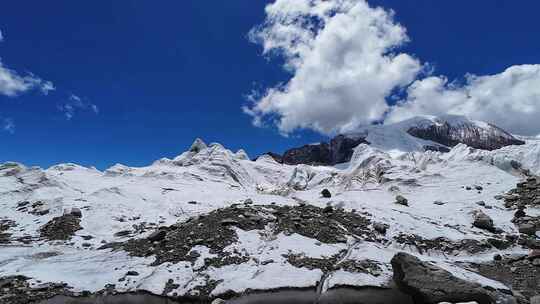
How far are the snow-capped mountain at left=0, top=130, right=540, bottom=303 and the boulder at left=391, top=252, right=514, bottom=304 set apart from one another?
291mm

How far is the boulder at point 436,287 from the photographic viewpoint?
19.5 meters

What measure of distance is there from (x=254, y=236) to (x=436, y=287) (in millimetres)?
13286

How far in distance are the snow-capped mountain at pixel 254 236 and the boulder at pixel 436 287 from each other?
0.96 ft

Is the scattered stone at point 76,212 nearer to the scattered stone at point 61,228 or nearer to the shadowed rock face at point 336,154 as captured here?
the scattered stone at point 61,228

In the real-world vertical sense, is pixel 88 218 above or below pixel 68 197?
below

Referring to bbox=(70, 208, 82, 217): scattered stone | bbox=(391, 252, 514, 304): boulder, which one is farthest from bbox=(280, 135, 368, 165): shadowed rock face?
bbox=(391, 252, 514, 304): boulder

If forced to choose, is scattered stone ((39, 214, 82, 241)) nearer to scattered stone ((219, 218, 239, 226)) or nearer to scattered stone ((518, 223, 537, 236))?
scattered stone ((219, 218, 239, 226))

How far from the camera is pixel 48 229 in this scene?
107 feet

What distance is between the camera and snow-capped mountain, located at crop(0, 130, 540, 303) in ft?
73.9

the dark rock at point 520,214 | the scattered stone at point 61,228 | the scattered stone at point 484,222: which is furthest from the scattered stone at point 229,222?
the dark rock at point 520,214

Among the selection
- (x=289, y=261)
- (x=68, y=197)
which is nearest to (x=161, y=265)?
(x=289, y=261)

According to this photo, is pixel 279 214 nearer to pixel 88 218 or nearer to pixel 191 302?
pixel 191 302

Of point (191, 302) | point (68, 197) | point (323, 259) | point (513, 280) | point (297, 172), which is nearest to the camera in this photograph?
point (191, 302)

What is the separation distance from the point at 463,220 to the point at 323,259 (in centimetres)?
1745
